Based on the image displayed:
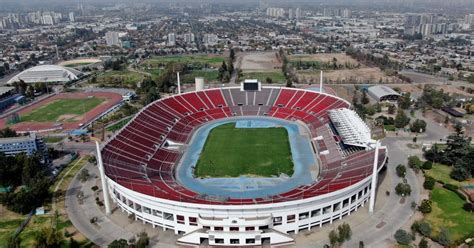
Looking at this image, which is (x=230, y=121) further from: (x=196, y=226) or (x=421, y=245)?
(x=421, y=245)

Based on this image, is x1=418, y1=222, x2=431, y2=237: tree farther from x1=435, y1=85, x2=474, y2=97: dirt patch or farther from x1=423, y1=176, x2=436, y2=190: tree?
x1=435, y1=85, x2=474, y2=97: dirt patch

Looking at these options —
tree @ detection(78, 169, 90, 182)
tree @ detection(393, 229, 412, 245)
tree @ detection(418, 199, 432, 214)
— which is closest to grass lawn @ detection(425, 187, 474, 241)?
tree @ detection(418, 199, 432, 214)

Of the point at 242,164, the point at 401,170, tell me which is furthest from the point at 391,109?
the point at 242,164

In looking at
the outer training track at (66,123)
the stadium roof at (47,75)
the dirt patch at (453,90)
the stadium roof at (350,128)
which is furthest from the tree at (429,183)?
the stadium roof at (47,75)

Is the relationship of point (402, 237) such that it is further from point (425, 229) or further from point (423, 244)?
point (425, 229)

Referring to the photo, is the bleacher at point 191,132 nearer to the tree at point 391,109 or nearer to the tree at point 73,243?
the tree at point 73,243

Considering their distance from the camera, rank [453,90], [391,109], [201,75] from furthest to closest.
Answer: [201,75], [453,90], [391,109]
